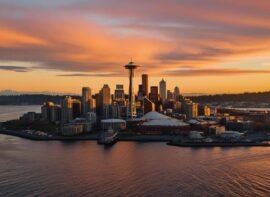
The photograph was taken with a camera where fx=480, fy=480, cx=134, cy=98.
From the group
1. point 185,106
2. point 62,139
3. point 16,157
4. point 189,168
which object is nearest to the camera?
point 189,168

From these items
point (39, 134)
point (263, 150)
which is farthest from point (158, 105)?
point (263, 150)

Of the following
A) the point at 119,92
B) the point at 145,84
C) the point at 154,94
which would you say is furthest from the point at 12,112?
the point at 154,94

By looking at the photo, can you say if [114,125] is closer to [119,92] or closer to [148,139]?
[148,139]

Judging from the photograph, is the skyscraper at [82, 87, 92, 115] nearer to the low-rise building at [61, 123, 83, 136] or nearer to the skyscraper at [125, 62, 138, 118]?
the skyscraper at [125, 62, 138, 118]

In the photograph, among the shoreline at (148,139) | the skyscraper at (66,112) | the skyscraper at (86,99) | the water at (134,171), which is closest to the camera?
the water at (134,171)

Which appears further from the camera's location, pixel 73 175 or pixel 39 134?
pixel 39 134

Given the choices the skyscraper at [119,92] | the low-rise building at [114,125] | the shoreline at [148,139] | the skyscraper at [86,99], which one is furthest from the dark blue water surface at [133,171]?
the skyscraper at [119,92]

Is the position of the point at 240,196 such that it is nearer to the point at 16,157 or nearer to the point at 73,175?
the point at 73,175

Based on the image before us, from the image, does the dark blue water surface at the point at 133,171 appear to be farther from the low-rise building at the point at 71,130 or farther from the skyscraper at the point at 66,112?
the skyscraper at the point at 66,112
